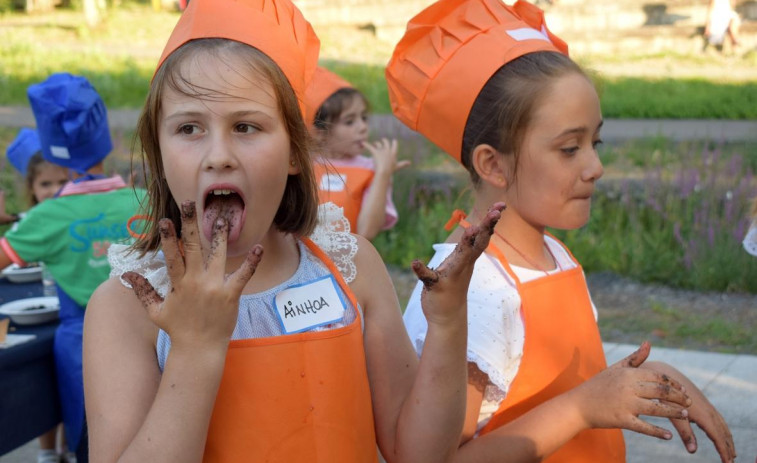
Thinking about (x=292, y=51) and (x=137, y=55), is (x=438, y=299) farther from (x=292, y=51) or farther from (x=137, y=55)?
(x=137, y=55)

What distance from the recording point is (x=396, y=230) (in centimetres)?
772

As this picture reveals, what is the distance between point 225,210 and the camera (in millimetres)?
1700

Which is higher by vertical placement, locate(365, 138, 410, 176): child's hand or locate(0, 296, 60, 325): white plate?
locate(0, 296, 60, 325): white plate

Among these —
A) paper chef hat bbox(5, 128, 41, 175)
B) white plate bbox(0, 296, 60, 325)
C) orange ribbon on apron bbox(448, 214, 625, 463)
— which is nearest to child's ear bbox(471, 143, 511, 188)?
orange ribbon on apron bbox(448, 214, 625, 463)

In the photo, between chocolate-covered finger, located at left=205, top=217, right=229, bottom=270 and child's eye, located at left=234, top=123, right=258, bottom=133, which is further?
child's eye, located at left=234, top=123, right=258, bottom=133

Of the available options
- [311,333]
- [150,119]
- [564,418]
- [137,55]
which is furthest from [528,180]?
[137,55]

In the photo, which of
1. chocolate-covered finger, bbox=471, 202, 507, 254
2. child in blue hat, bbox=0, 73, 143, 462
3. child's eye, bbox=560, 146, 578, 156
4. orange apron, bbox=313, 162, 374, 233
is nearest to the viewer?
chocolate-covered finger, bbox=471, 202, 507, 254

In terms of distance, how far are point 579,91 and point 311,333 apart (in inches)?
37.9

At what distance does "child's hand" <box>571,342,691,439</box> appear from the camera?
1.88 metres

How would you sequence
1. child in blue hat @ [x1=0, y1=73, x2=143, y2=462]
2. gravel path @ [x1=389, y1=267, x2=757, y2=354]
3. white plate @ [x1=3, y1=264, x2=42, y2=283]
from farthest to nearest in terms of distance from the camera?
1. gravel path @ [x1=389, y1=267, x2=757, y2=354]
2. white plate @ [x1=3, y1=264, x2=42, y2=283]
3. child in blue hat @ [x1=0, y1=73, x2=143, y2=462]

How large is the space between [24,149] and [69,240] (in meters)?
1.55

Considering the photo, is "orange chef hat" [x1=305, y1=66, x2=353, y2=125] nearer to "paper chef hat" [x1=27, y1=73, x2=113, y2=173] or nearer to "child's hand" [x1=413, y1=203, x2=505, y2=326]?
"paper chef hat" [x1=27, y1=73, x2=113, y2=173]

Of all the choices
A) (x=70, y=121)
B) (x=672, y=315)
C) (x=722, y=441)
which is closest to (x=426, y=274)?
(x=722, y=441)

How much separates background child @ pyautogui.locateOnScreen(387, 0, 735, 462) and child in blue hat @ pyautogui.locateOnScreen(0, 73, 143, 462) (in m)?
1.75
